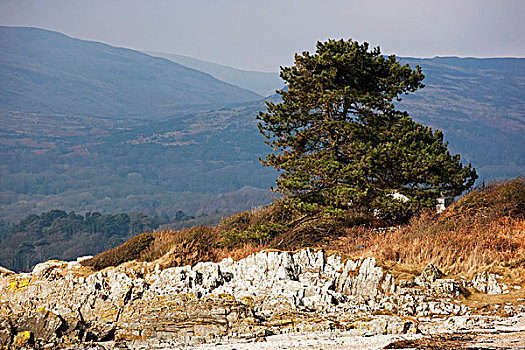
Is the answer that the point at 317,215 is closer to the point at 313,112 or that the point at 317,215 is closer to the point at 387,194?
A: the point at 387,194

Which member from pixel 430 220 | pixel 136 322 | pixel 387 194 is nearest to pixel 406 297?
pixel 136 322

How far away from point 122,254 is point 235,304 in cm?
573

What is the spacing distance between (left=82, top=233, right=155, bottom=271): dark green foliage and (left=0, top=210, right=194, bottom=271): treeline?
12789 cm

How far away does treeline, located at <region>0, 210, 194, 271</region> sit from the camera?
458 feet

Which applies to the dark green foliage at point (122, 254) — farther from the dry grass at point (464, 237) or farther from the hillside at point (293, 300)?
the dry grass at point (464, 237)

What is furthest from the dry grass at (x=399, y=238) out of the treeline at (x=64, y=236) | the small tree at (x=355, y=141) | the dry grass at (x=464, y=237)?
the treeline at (x=64, y=236)

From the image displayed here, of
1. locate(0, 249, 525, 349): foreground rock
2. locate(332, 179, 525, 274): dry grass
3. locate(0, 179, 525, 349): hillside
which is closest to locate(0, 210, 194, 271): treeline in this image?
locate(332, 179, 525, 274): dry grass

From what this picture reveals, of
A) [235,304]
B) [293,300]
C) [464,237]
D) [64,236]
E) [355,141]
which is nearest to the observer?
[293,300]

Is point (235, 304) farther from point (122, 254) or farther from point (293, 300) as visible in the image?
point (122, 254)

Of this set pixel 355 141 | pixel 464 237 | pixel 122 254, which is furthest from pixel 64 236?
pixel 464 237

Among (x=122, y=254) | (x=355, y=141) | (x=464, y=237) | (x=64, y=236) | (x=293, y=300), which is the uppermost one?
(x=355, y=141)

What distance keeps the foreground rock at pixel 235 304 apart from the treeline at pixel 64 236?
132 metres

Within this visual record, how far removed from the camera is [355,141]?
16.3 metres

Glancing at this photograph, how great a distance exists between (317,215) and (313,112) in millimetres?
4101
